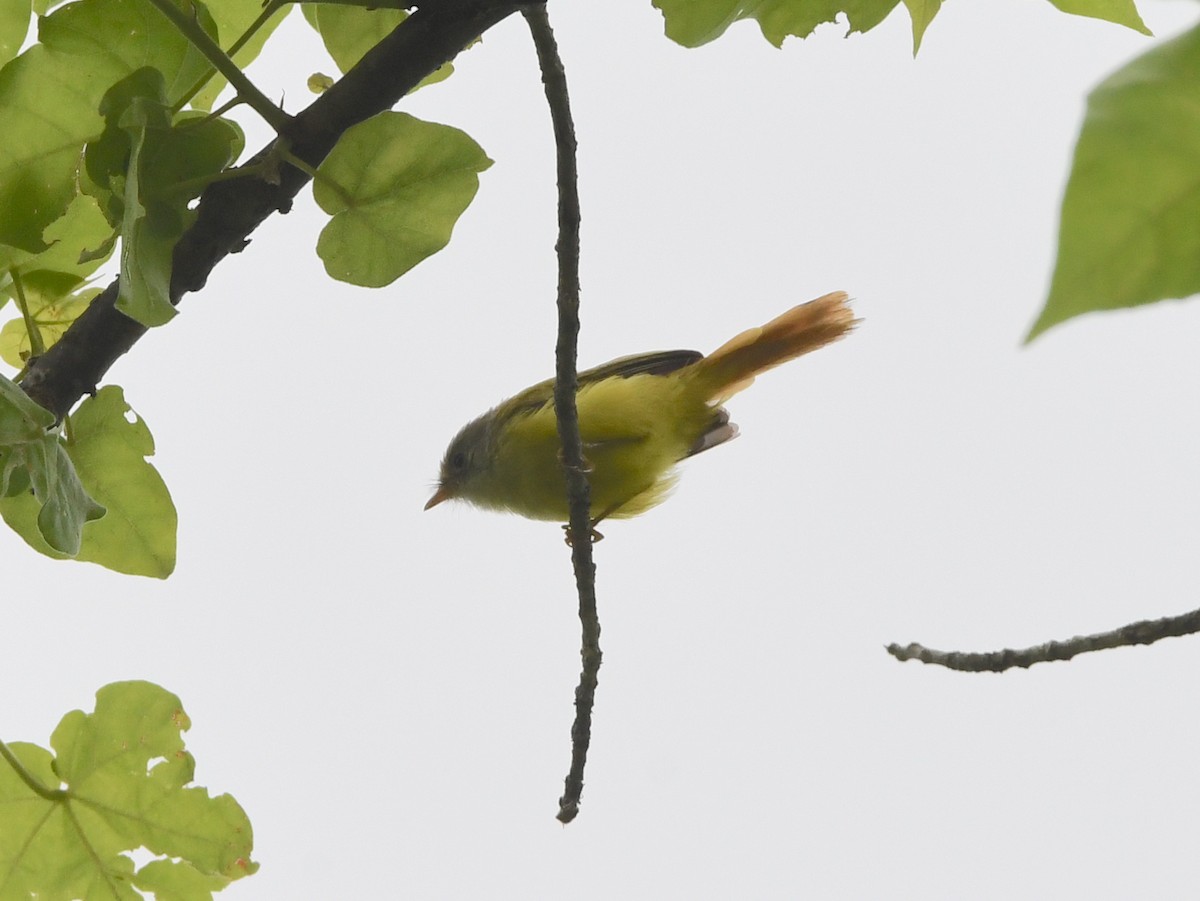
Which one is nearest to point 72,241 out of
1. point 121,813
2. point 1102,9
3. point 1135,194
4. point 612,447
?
point 121,813

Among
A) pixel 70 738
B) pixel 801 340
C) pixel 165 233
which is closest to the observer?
pixel 165 233

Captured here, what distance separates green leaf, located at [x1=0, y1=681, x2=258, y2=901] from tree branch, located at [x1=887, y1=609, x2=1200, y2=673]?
92 centimetres

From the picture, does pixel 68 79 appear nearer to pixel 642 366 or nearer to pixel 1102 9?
pixel 1102 9

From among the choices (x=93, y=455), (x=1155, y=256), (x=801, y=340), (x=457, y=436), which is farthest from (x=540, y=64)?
(x=457, y=436)

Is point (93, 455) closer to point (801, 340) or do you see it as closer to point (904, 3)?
point (904, 3)

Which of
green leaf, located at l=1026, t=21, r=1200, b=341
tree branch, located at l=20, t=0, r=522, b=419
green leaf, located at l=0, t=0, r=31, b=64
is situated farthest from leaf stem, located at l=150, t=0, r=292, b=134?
green leaf, located at l=1026, t=21, r=1200, b=341

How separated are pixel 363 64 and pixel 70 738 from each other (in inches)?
37.9

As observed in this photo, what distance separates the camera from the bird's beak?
13.4 ft

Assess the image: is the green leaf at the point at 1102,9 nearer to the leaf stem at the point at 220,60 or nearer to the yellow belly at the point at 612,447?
the leaf stem at the point at 220,60

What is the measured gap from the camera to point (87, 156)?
1167 millimetres

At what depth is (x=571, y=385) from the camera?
5.33 feet

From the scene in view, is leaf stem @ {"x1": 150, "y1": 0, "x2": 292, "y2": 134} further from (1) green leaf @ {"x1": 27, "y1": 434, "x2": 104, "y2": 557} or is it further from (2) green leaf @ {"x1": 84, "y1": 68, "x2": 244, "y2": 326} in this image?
(1) green leaf @ {"x1": 27, "y1": 434, "x2": 104, "y2": 557}

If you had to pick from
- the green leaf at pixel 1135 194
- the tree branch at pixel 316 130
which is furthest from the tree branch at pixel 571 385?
the green leaf at pixel 1135 194

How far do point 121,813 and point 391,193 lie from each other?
0.89 meters
